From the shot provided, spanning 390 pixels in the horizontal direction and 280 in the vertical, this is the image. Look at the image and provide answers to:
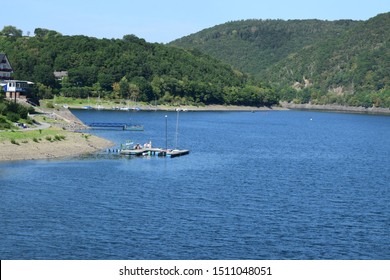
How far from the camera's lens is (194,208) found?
79.4 m

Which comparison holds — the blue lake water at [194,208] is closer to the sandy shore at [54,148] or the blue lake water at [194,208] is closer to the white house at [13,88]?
the sandy shore at [54,148]

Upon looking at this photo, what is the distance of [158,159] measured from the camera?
124188mm

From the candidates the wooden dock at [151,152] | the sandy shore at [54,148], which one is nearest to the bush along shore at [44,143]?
the sandy shore at [54,148]

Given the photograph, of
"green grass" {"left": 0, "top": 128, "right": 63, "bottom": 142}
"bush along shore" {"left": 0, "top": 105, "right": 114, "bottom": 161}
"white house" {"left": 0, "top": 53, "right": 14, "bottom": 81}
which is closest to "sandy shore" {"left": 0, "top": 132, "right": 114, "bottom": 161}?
"bush along shore" {"left": 0, "top": 105, "right": 114, "bottom": 161}

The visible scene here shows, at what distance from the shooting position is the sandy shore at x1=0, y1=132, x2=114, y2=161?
112m

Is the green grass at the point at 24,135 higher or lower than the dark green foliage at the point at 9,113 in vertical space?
lower

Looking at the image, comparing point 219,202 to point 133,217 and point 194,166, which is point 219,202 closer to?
point 133,217

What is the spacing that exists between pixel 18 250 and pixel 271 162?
71102mm

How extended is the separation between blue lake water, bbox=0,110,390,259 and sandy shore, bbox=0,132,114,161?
3.33 metres

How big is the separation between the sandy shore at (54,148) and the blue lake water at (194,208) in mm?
3331

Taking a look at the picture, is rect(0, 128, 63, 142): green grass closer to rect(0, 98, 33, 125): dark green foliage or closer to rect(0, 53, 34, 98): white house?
rect(0, 98, 33, 125): dark green foliage

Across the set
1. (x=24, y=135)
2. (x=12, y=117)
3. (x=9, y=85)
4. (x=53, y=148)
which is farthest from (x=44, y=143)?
(x=9, y=85)

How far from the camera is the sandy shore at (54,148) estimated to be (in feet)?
366

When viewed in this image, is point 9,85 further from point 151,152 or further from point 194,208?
point 194,208
